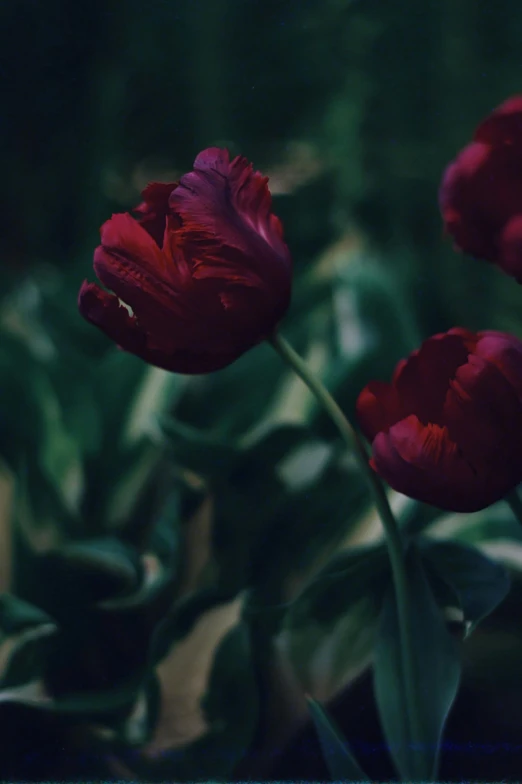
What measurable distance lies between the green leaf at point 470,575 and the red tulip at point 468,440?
8 centimetres

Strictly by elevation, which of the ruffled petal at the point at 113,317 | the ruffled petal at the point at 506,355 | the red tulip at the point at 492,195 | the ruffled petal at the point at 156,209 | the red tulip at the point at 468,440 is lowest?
the red tulip at the point at 468,440

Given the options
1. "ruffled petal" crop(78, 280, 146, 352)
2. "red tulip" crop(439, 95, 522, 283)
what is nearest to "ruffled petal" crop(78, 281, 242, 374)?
"ruffled petal" crop(78, 280, 146, 352)

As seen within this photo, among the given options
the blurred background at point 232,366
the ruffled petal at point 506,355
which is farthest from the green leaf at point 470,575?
the ruffled petal at point 506,355

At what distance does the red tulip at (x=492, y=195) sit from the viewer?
1.15ft

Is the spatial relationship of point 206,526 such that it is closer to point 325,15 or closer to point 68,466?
point 68,466

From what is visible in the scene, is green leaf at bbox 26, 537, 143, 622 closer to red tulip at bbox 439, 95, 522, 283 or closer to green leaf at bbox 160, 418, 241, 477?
green leaf at bbox 160, 418, 241, 477

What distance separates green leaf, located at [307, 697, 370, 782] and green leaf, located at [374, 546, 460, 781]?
20 millimetres

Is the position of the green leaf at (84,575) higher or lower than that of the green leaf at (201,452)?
lower

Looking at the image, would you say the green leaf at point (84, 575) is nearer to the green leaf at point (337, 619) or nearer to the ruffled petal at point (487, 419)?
the green leaf at point (337, 619)

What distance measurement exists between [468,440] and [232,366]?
0.54 feet

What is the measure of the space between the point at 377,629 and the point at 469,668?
47 millimetres

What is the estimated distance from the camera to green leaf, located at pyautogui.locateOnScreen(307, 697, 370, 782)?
1.36 ft

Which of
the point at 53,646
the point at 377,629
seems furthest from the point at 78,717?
the point at 377,629

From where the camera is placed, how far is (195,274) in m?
0.34
